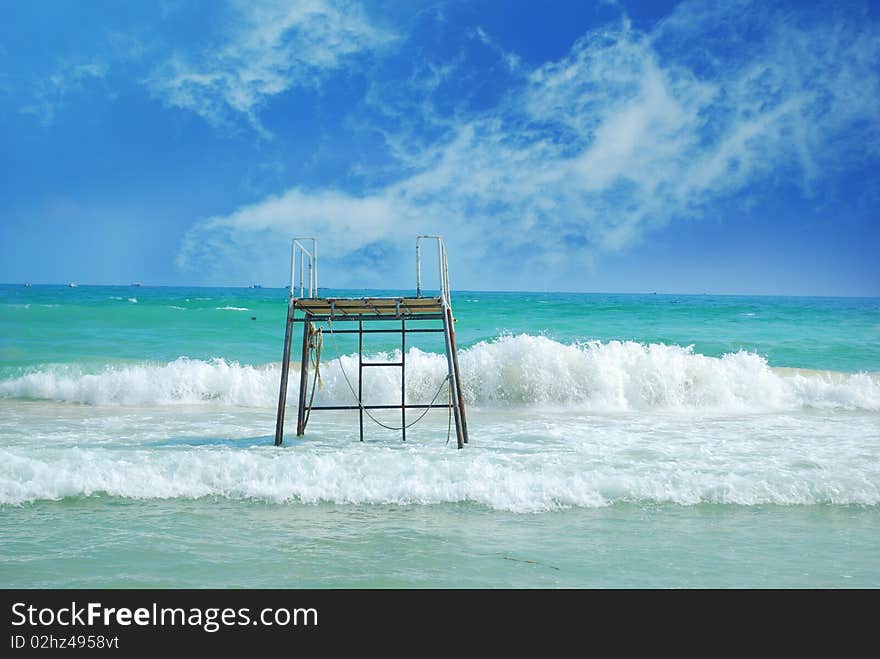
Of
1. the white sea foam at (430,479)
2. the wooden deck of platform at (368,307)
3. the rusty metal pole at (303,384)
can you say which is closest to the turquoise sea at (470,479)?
the white sea foam at (430,479)

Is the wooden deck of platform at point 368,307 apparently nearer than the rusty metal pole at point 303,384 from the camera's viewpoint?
Yes

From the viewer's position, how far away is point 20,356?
2381 centimetres

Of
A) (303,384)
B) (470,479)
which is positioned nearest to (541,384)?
(303,384)

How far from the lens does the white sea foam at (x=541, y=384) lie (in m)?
16.5

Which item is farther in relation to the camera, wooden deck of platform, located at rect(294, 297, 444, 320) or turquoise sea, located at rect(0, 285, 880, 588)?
wooden deck of platform, located at rect(294, 297, 444, 320)

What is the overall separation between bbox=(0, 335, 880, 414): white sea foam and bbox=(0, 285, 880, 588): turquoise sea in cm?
5

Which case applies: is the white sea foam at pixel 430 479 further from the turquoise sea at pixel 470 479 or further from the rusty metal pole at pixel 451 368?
the rusty metal pole at pixel 451 368

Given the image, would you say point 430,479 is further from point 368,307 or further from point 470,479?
point 368,307

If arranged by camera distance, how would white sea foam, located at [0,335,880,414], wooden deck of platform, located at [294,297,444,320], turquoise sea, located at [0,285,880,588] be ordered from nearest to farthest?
turquoise sea, located at [0,285,880,588] < wooden deck of platform, located at [294,297,444,320] < white sea foam, located at [0,335,880,414]

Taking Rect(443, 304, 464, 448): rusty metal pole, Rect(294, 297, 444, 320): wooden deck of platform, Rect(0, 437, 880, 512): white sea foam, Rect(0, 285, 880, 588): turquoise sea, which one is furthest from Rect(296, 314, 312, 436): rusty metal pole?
Rect(443, 304, 464, 448): rusty metal pole

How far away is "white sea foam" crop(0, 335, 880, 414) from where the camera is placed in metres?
16.5

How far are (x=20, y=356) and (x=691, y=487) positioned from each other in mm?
22435

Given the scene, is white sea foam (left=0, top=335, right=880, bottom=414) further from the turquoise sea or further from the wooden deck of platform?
the wooden deck of platform

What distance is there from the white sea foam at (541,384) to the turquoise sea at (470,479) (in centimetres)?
5
